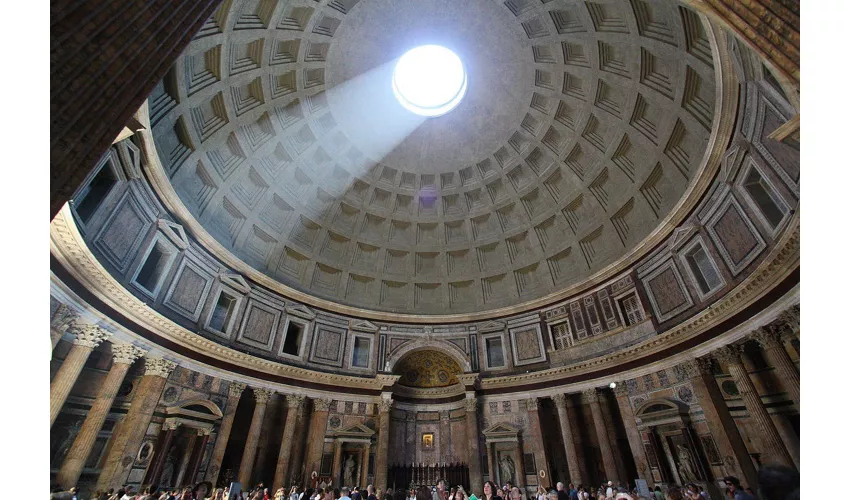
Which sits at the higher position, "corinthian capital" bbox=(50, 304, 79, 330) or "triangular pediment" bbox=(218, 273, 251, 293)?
"triangular pediment" bbox=(218, 273, 251, 293)

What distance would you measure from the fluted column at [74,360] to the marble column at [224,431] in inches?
249

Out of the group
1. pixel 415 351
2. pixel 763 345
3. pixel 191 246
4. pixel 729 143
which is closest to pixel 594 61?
pixel 729 143

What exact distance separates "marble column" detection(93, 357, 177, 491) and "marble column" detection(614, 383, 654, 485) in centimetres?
2162

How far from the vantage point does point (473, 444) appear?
2164 cm

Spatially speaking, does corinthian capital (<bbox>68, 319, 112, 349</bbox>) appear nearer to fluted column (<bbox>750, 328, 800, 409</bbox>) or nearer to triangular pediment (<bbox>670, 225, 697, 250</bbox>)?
fluted column (<bbox>750, 328, 800, 409</bbox>)

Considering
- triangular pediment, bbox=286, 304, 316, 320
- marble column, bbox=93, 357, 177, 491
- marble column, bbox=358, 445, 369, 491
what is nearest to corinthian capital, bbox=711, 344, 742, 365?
marble column, bbox=358, 445, 369, 491

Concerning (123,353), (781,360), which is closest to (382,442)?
(123,353)

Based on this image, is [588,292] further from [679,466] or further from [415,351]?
[415,351]

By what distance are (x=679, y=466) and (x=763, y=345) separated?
6.46 m

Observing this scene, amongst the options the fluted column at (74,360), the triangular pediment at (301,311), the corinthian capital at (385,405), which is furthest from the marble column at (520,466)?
the fluted column at (74,360)

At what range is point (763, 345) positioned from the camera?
44.4ft

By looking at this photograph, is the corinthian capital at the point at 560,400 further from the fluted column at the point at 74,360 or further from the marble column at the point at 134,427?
the fluted column at the point at 74,360

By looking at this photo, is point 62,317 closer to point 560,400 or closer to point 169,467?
point 169,467

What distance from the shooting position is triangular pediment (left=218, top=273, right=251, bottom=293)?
20859mm
